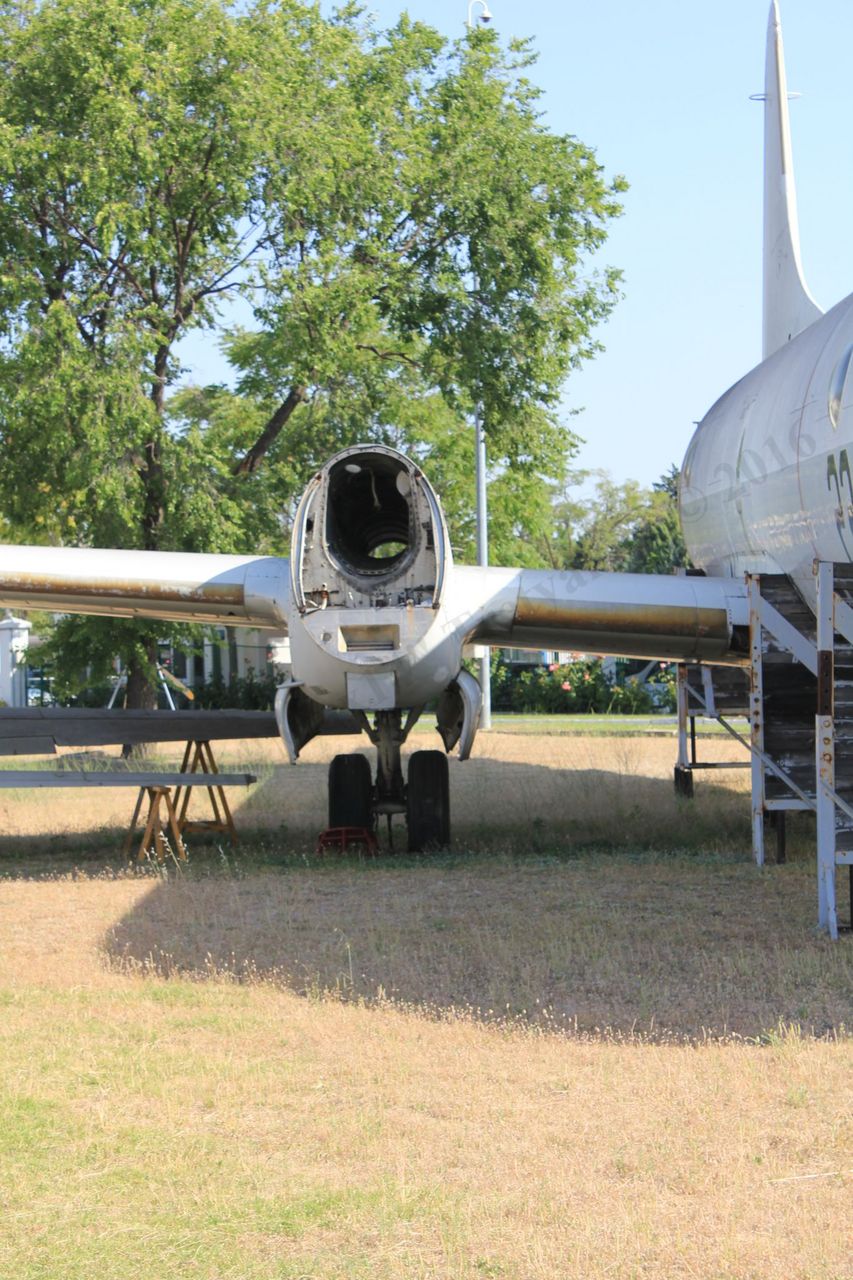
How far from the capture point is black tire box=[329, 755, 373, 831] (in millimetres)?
12289

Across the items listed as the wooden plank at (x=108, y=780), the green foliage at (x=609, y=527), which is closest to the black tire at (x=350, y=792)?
the wooden plank at (x=108, y=780)

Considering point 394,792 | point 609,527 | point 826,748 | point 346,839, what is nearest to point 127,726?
Result: point 346,839

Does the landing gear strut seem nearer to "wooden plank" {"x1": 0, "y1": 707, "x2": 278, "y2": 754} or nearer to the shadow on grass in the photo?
the shadow on grass

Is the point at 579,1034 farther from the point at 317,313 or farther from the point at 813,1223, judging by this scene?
the point at 317,313

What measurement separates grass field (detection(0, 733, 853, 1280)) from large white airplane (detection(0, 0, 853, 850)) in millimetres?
1263

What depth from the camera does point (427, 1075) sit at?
19.3ft

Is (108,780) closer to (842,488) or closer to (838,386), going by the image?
(842,488)

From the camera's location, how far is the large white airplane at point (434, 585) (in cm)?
1053

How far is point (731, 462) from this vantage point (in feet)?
40.8

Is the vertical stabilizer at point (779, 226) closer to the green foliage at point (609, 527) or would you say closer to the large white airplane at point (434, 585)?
the large white airplane at point (434, 585)

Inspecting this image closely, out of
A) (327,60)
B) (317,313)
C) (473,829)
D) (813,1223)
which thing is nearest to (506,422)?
(317,313)

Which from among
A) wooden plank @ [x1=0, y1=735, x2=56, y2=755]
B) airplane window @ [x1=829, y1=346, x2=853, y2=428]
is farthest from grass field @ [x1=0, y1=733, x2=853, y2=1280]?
airplane window @ [x1=829, y1=346, x2=853, y2=428]

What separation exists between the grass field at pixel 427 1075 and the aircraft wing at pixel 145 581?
2166 millimetres

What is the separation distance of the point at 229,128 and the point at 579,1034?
16.5 m
